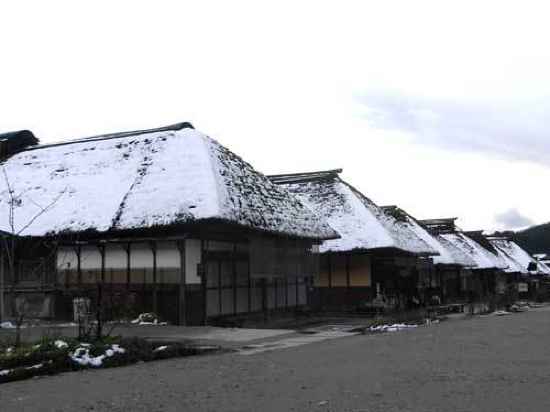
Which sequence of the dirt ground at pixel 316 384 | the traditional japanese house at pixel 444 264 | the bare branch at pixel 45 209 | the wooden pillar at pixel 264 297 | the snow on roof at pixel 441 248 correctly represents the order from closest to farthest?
the dirt ground at pixel 316 384 → the bare branch at pixel 45 209 → the wooden pillar at pixel 264 297 → the snow on roof at pixel 441 248 → the traditional japanese house at pixel 444 264

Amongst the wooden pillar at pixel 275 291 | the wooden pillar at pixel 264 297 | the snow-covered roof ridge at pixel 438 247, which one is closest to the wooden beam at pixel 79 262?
the wooden pillar at pixel 264 297

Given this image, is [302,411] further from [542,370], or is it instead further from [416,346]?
[416,346]

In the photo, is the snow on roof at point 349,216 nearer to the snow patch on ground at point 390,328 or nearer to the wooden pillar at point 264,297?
the wooden pillar at point 264,297

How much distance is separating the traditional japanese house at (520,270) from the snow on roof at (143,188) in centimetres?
4417

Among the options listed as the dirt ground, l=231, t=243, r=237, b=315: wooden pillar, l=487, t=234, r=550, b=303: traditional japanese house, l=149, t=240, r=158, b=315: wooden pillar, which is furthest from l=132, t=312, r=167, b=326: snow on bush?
l=487, t=234, r=550, b=303: traditional japanese house

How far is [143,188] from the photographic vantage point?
2083 centimetres

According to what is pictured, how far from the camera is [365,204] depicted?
32.8 meters

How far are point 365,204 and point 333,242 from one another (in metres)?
4.44

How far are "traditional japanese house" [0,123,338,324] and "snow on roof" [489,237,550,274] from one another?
44.5m

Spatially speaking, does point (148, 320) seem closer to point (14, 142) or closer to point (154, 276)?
point (154, 276)

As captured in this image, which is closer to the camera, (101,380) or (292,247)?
(101,380)

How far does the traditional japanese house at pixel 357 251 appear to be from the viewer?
2900 centimetres

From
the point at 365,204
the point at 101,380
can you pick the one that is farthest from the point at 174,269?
the point at 365,204

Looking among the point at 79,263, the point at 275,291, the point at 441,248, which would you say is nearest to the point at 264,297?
the point at 275,291
